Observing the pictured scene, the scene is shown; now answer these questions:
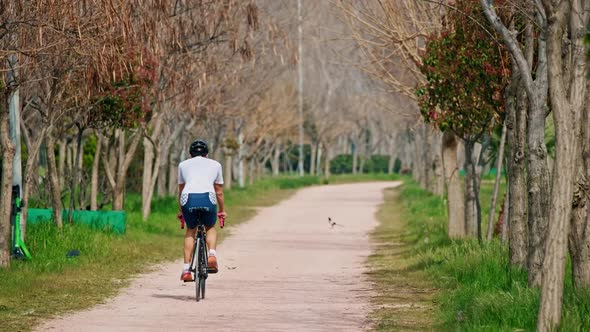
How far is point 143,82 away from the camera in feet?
72.2

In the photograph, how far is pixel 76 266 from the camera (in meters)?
17.1

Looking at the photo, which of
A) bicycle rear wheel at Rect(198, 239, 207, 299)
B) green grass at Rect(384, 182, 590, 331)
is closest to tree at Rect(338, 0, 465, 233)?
green grass at Rect(384, 182, 590, 331)

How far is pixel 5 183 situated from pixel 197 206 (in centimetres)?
354

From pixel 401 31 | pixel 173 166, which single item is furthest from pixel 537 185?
pixel 173 166

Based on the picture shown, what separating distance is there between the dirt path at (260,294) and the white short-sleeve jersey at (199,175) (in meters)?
1.19

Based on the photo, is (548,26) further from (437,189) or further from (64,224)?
(437,189)

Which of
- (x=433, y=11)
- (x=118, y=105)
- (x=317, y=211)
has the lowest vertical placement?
(x=317, y=211)

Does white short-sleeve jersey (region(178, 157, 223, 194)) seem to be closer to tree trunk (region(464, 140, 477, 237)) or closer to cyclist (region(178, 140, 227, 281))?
cyclist (region(178, 140, 227, 281))

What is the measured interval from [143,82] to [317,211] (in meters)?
17.2

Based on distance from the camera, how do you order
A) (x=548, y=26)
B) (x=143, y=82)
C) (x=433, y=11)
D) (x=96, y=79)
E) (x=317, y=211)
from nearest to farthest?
(x=548, y=26)
(x=96, y=79)
(x=433, y=11)
(x=143, y=82)
(x=317, y=211)

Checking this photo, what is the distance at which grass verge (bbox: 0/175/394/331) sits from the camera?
13.2 metres

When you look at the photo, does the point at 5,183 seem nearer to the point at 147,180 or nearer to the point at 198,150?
the point at 198,150

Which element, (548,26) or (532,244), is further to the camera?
(532,244)

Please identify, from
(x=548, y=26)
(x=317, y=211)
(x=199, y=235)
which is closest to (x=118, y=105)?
(x=199, y=235)
